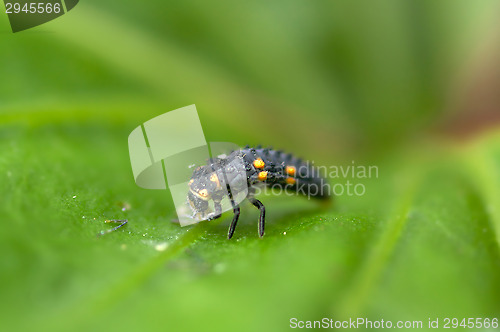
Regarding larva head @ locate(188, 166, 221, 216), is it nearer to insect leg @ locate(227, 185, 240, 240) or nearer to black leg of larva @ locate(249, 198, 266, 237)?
insect leg @ locate(227, 185, 240, 240)

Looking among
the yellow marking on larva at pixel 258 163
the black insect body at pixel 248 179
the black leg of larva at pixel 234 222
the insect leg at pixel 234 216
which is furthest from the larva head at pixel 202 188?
the yellow marking on larva at pixel 258 163

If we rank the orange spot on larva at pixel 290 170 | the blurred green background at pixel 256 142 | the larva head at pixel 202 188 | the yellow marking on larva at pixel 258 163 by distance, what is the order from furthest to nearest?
1. the orange spot on larva at pixel 290 170
2. the yellow marking on larva at pixel 258 163
3. the larva head at pixel 202 188
4. the blurred green background at pixel 256 142

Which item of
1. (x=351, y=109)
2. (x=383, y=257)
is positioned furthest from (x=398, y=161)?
(x=383, y=257)

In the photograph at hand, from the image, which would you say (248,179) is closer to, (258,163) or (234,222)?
(258,163)

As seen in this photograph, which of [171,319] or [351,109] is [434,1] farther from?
[171,319]

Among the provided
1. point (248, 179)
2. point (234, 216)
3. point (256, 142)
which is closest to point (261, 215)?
point (234, 216)

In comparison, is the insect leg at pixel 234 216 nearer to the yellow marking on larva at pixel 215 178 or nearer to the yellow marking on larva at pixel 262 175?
the yellow marking on larva at pixel 215 178
